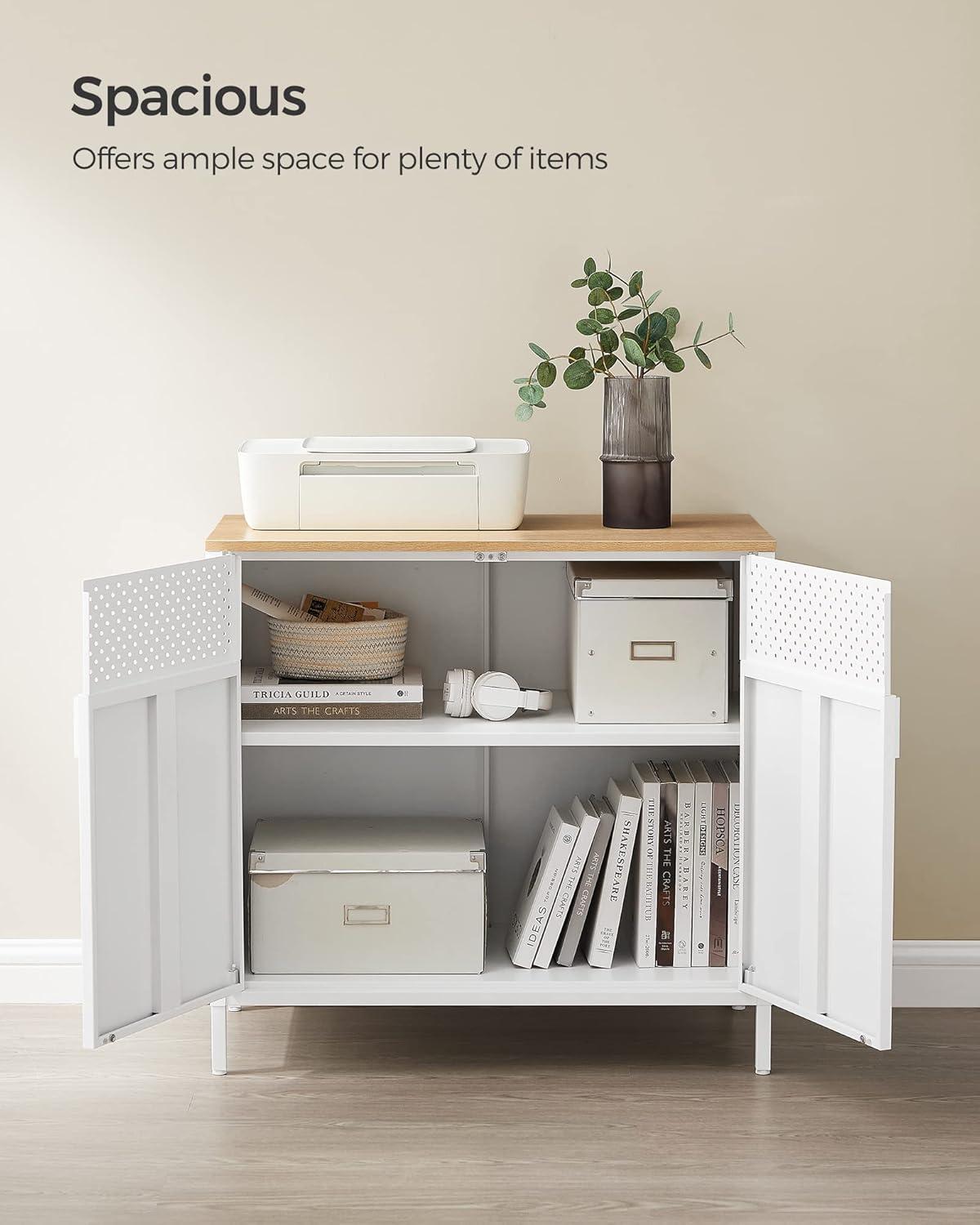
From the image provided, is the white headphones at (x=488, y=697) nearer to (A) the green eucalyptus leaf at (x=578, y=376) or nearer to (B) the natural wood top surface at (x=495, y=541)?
(B) the natural wood top surface at (x=495, y=541)

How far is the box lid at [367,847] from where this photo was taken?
232 cm

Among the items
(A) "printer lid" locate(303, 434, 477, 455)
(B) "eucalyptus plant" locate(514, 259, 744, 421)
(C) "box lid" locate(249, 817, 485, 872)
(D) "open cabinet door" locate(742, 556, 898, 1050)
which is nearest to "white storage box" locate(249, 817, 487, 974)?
(C) "box lid" locate(249, 817, 485, 872)

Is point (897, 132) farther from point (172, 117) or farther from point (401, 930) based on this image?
point (401, 930)

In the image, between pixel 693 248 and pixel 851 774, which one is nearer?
pixel 851 774

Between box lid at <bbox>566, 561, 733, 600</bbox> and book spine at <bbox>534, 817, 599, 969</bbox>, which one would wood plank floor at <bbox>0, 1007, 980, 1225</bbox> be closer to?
book spine at <bbox>534, 817, 599, 969</bbox>

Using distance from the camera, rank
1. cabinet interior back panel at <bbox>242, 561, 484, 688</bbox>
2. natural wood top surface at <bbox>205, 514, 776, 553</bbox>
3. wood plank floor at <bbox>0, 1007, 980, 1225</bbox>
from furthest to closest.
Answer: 1. cabinet interior back panel at <bbox>242, 561, 484, 688</bbox>
2. natural wood top surface at <bbox>205, 514, 776, 553</bbox>
3. wood plank floor at <bbox>0, 1007, 980, 1225</bbox>

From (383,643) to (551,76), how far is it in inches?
42.8

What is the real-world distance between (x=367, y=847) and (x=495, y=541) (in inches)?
23.9

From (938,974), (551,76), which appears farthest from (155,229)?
(938,974)

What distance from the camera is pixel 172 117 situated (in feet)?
8.09

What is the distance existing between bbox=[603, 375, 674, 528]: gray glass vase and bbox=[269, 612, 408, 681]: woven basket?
473mm

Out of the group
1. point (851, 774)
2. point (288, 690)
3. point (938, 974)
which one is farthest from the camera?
point (938, 974)

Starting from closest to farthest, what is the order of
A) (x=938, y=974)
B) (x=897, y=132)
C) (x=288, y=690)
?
(x=288, y=690)
(x=897, y=132)
(x=938, y=974)

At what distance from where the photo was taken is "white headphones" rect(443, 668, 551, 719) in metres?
2.31
